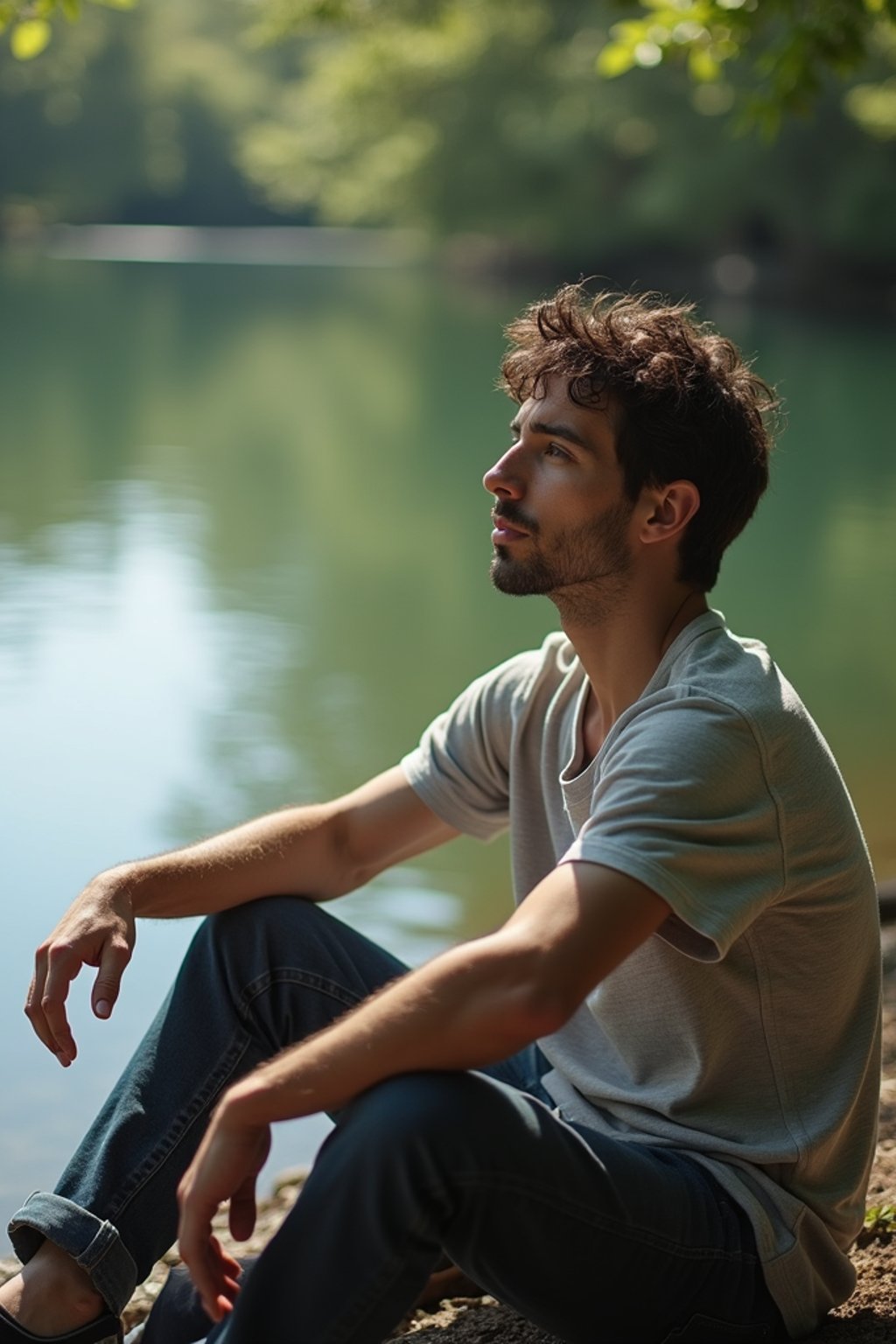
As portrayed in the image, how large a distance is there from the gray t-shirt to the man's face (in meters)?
0.15

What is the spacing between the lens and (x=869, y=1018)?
1995 millimetres

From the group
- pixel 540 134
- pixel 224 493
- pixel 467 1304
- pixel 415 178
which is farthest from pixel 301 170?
pixel 467 1304

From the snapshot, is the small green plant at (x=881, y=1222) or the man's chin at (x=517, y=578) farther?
the small green plant at (x=881, y=1222)

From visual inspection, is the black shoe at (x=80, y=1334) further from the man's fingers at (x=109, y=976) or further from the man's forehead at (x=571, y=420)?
the man's forehead at (x=571, y=420)

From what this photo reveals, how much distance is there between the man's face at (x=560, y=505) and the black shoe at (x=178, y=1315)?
86 cm

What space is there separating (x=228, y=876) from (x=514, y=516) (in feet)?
1.89

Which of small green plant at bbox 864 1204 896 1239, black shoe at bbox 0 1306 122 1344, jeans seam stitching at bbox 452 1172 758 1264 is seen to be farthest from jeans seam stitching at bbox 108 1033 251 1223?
small green plant at bbox 864 1204 896 1239

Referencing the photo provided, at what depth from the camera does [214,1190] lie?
1.71 m

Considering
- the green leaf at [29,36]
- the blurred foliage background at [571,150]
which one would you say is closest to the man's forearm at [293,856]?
the green leaf at [29,36]

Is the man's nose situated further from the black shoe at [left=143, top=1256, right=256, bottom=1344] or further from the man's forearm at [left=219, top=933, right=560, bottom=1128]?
the black shoe at [left=143, top=1256, right=256, bottom=1344]

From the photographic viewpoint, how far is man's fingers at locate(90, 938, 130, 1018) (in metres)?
2.02

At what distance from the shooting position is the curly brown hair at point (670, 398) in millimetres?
2078

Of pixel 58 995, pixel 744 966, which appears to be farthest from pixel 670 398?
pixel 58 995

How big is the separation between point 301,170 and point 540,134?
11679mm
